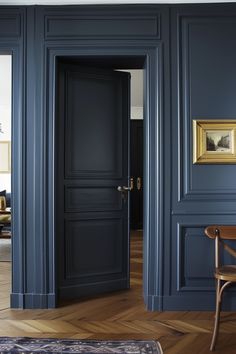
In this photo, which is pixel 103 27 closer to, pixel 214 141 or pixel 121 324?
pixel 214 141

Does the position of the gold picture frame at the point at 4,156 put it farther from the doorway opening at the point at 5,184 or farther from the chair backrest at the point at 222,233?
the chair backrest at the point at 222,233

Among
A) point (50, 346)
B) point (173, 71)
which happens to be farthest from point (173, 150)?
point (50, 346)

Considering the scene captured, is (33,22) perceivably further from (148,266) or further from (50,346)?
(50,346)

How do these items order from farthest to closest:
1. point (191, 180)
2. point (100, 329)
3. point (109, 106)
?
point (109, 106), point (191, 180), point (100, 329)

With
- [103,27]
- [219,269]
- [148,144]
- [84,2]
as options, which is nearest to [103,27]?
[103,27]

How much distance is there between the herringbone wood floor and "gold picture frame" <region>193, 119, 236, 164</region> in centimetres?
104

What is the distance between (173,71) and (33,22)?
1032 mm

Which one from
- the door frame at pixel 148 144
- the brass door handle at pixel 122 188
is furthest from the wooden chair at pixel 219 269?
the brass door handle at pixel 122 188

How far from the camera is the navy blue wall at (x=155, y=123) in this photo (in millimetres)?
2691

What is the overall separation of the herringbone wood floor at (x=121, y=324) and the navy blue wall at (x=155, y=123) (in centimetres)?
13

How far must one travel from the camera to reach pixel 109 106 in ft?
10.2

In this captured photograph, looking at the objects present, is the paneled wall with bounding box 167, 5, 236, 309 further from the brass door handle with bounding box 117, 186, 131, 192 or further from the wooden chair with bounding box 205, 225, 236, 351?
the brass door handle with bounding box 117, 186, 131, 192

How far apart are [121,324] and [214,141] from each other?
134cm

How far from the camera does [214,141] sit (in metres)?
2.70
